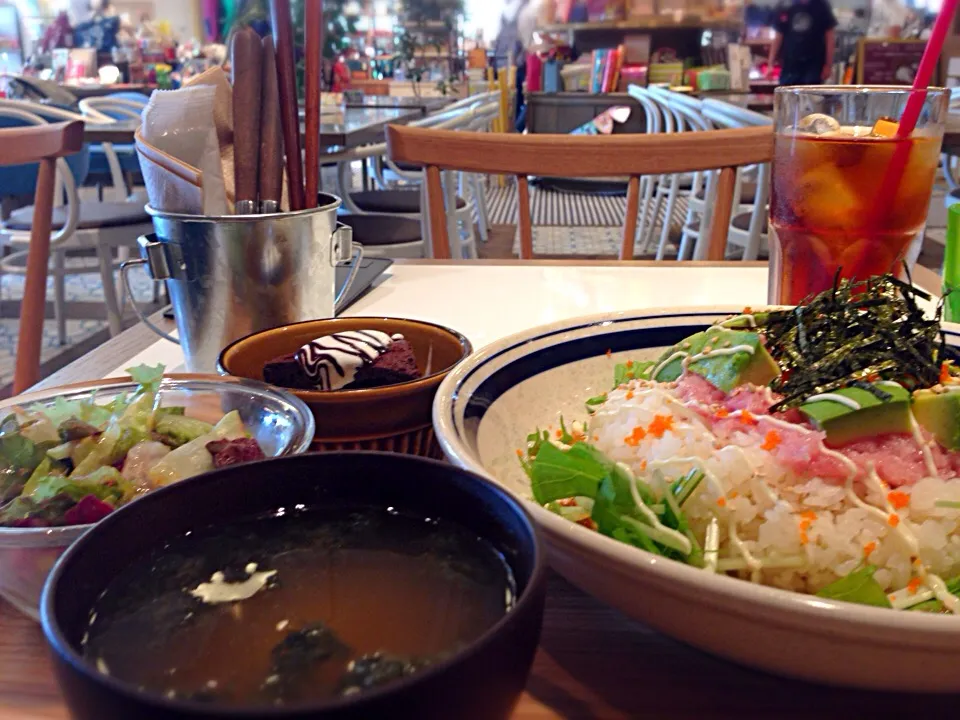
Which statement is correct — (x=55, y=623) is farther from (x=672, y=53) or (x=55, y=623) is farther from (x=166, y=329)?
(x=672, y=53)

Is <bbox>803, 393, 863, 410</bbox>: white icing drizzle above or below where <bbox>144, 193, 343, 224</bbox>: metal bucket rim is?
below

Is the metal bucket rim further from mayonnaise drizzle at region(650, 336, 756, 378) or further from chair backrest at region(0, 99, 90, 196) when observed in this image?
chair backrest at region(0, 99, 90, 196)

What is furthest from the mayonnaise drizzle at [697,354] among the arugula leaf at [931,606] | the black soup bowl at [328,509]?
the black soup bowl at [328,509]

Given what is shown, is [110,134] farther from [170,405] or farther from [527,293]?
[170,405]

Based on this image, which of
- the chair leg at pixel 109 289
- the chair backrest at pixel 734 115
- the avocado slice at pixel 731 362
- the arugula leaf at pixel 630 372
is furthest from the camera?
the chair leg at pixel 109 289

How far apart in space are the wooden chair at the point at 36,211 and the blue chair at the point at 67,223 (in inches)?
58.1

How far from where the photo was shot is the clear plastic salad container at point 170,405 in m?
0.41

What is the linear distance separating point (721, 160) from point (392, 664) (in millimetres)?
1466

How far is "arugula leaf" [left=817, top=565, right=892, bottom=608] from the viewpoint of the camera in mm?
422

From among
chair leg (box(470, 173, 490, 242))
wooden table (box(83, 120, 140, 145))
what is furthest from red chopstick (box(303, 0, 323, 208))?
chair leg (box(470, 173, 490, 242))

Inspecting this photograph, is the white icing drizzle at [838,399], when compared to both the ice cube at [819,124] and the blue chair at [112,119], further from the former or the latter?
the blue chair at [112,119]

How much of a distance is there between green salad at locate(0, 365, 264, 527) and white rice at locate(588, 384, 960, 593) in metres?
0.29

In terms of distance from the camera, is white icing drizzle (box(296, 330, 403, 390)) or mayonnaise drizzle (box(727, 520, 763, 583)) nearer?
mayonnaise drizzle (box(727, 520, 763, 583))

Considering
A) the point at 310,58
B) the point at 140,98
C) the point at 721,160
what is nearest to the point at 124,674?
the point at 310,58
